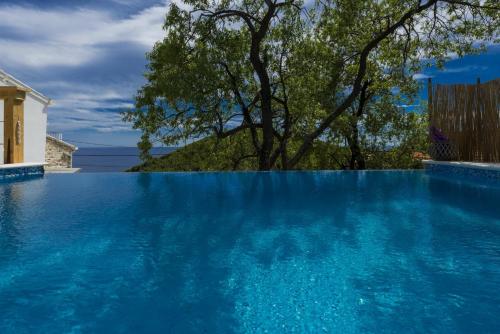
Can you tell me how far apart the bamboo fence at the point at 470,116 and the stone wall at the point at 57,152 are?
20.0 meters

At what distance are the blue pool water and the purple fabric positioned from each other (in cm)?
378

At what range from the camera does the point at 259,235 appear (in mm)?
4457

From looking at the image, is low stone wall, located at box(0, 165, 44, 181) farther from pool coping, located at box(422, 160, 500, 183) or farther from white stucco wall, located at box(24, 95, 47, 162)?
pool coping, located at box(422, 160, 500, 183)

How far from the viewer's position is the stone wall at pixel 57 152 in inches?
930

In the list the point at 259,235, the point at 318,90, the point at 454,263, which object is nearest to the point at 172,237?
the point at 259,235

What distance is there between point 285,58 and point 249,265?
11.6 meters

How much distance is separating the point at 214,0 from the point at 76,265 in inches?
413

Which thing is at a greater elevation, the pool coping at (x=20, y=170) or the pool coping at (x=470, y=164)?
the pool coping at (x=470, y=164)

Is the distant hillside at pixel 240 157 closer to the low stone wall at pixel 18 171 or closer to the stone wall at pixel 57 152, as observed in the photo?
the low stone wall at pixel 18 171

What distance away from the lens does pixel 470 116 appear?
412 inches

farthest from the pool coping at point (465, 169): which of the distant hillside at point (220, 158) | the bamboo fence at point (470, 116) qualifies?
the distant hillside at point (220, 158)

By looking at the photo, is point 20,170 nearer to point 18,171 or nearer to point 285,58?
point 18,171

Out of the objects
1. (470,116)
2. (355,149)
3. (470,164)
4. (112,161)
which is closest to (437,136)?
(470,116)

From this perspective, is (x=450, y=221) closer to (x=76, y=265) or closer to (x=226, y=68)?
(x=76, y=265)
